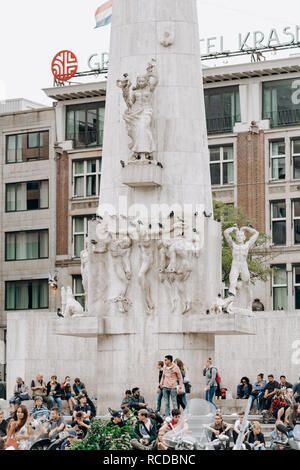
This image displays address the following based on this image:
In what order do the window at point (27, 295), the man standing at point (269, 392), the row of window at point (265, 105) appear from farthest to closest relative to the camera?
1. the window at point (27, 295)
2. the row of window at point (265, 105)
3. the man standing at point (269, 392)

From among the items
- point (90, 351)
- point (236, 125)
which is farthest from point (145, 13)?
point (236, 125)

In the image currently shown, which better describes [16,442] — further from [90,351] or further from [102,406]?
[90,351]

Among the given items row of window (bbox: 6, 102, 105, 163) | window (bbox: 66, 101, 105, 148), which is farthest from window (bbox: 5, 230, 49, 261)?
window (bbox: 66, 101, 105, 148)

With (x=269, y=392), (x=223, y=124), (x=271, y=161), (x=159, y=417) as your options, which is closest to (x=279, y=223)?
(x=271, y=161)

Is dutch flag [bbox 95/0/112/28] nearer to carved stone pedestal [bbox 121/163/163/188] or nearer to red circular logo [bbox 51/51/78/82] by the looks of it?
red circular logo [bbox 51/51/78/82]

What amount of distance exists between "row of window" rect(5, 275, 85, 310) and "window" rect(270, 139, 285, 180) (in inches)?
536

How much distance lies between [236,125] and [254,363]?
102 ft

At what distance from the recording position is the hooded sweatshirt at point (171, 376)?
3080 cm

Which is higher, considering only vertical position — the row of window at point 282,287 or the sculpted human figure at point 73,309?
the row of window at point 282,287

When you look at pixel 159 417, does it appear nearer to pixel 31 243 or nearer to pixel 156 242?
pixel 156 242

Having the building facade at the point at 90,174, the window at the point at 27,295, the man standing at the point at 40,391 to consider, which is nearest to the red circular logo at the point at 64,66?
the building facade at the point at 90,174

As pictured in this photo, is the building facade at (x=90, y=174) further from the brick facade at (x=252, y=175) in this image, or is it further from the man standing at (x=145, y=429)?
the man standing at (x=145, y=429)

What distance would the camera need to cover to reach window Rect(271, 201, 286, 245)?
70.5 m

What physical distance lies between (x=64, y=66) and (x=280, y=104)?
13387mm
